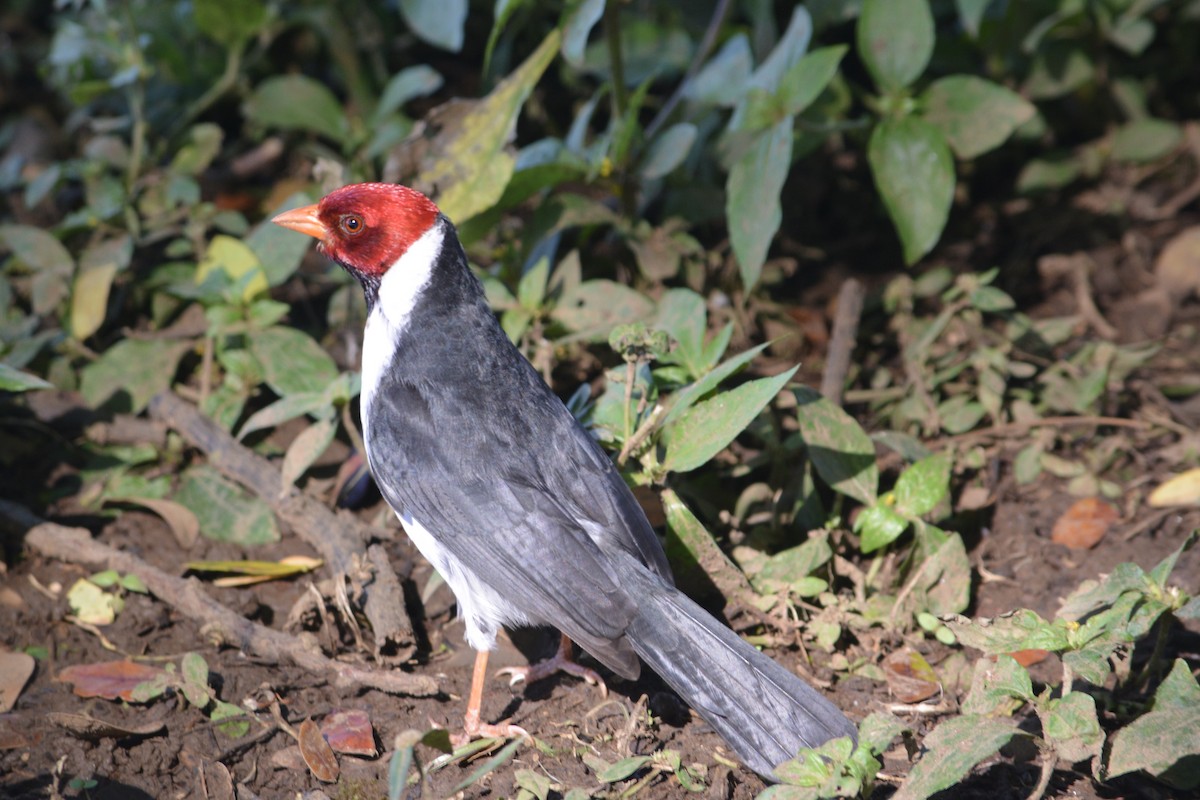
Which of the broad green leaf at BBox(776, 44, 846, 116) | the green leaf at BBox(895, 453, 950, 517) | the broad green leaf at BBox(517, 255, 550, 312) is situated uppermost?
the broad green leaf at BBox(776, 44, 846, 116)

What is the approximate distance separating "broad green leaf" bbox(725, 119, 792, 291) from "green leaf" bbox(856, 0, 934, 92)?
25.7 inches

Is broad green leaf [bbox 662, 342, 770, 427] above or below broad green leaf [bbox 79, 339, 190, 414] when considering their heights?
above

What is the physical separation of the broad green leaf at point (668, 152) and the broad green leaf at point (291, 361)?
1516mm

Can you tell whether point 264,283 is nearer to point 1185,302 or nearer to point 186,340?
point 186,340

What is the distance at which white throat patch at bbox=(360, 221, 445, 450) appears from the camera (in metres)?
3.71

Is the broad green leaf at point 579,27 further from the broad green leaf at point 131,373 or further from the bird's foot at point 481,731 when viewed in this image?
the bird's foot at point 481,731

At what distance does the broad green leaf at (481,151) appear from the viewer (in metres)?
4.27

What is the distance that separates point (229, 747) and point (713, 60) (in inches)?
141

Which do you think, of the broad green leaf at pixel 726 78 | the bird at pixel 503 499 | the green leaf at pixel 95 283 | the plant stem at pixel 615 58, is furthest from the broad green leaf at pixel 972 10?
the green leaf at pixel 95 283

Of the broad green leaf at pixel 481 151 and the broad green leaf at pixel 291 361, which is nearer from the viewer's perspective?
the broad green leaf at pixel 481 151

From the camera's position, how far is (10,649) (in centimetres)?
365

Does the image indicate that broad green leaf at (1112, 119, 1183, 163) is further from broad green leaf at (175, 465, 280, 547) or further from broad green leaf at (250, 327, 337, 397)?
broad green leaf at (175, 465, 280, 547)

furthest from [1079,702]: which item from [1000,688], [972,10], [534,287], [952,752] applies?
[972,10]

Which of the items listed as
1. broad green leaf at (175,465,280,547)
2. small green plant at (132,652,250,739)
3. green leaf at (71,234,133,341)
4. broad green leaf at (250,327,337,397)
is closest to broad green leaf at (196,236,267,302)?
broad green leaf at (250,327,337,397)
